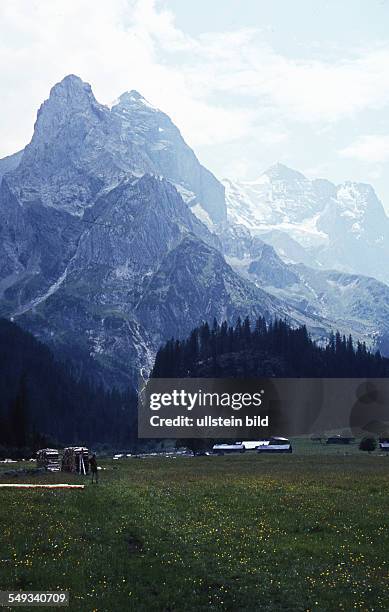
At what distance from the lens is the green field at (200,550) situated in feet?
79.7

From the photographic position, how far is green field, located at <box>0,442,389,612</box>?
24.3m

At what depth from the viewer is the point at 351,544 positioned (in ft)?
106

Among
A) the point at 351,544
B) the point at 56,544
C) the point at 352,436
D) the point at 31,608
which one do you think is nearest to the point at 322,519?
the point at 351,544

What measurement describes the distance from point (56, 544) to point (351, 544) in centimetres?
1327

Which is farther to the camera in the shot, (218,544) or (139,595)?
(218,544)

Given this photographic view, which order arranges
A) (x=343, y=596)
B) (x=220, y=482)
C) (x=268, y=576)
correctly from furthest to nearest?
1. (x=220, y=482)
2. (x=268, y=576)
3. (x=343, y=596)

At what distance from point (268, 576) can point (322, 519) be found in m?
13.3

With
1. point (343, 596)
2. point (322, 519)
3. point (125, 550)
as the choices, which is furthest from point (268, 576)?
point (322, 519)

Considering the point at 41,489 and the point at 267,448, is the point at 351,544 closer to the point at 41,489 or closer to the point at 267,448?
the point at 41,489

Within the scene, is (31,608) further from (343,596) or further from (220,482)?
(220,482)

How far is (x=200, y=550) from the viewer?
31.2 m

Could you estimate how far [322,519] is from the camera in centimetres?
3938

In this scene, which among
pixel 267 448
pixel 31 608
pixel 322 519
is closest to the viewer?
pixel 31 608

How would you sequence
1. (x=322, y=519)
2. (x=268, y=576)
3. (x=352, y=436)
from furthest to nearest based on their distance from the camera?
1. (x=352, y=436)
2. (x=322, y=519)
3. (x=268, y=576)
